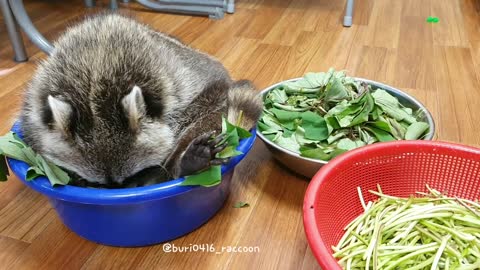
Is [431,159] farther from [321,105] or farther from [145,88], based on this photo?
[145,88]

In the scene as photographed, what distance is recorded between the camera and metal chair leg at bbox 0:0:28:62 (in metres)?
2.40

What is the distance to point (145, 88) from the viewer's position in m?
1.20

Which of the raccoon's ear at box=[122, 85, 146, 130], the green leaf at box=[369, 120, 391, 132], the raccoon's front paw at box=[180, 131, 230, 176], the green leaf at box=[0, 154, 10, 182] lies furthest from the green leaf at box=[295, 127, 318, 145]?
the green leaf at box=[0, 154, 10, 182]

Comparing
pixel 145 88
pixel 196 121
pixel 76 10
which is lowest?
pixel 76 10

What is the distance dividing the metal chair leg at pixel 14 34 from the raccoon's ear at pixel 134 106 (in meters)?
1.67

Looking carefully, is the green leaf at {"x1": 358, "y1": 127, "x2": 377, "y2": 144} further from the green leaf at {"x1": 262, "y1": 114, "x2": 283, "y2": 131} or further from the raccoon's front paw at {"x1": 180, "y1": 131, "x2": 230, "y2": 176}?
the raccoon's front paw at {"x1": 180, "y1": 131, "x2": 230, "y2": 176}

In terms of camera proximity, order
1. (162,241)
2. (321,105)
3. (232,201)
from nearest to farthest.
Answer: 1. (162,241)
2. (232,201)
3. (321,105)

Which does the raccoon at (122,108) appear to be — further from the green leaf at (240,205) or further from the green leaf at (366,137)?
the green leaf at (366,137)

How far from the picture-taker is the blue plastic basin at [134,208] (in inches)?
42.3

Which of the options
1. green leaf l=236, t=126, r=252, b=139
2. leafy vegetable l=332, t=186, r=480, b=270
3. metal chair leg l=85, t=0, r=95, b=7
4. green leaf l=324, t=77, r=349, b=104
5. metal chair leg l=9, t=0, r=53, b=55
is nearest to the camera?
leafy vegetable l=332, t=186, r=480, b=270

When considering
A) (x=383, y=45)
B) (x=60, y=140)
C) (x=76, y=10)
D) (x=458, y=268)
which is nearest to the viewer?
(x=458, y=268)

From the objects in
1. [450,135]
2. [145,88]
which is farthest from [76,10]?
[450,135]

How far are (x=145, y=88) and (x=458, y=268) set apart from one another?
2.83 feet

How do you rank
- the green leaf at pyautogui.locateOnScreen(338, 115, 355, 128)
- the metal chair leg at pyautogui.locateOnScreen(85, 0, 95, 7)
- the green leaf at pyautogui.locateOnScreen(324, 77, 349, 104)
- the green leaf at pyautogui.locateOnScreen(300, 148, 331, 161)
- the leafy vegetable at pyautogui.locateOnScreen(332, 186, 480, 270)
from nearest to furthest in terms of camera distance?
the leafy vegetable at pyautogui.locateOnScreen(332, 186, 480, 270), the green leaf at pyautogui.locateOnScreen(300, 148, 331, 161), the green leaf at pyautogui.locateOnScreen(338, 115, 355, 128), the green leaf at pyautogui.locateOnScreen(324, 77, 349, 104), the metal chair leg at pyautogui.locateOnScreen(85, 0, 95, 7)
